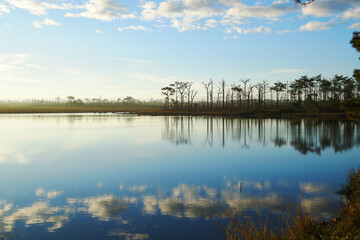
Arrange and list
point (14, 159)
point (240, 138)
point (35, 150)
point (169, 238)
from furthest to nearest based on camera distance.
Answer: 1. point (240, 138)
2. point (35, 150)
3. point (14, 159)
4. point (169, 238)

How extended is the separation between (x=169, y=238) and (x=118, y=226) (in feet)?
5.00

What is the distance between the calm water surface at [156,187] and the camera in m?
8.13

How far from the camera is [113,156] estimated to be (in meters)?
20.0

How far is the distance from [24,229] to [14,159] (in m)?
13.0

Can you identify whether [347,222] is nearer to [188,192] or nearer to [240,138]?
[188,192]

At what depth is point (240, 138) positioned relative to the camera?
30.0m

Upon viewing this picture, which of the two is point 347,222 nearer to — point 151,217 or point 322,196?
point 322,196

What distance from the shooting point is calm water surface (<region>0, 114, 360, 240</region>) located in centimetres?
813

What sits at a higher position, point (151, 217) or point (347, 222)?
point (347, 222)

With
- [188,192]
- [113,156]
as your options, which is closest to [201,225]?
[188,192]

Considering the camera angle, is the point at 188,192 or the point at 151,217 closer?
the point at 151,217

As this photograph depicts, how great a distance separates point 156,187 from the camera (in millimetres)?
12148

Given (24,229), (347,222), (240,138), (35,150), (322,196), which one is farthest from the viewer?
(240,138)

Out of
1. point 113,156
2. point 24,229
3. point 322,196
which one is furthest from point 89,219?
point 113,156
